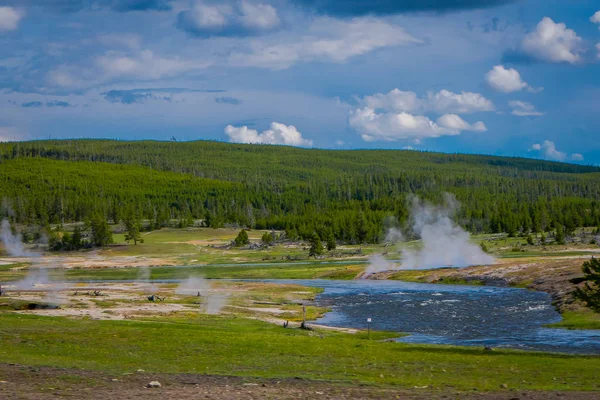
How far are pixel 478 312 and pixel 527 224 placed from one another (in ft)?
478

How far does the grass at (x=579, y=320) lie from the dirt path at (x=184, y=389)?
27117 mm

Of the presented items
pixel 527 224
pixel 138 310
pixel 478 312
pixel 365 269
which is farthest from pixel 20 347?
pixel 527 224

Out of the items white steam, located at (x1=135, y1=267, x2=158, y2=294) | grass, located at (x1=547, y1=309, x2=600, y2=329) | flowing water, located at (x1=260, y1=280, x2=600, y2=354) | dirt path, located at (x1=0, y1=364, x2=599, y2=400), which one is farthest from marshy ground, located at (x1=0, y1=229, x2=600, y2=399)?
white steam, located at (x1=135, y1=267, x2=158, y2=294)

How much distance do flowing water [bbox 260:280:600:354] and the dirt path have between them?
61.2 feet

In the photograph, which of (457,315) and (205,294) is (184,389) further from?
(205,294)

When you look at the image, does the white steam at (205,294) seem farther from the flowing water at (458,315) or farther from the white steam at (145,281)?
the flowing water at (458,315)

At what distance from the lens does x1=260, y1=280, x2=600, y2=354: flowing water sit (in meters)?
43.7

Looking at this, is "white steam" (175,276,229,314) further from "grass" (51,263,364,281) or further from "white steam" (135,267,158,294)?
"grass" (51,263,364,281)

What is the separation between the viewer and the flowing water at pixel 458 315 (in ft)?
143

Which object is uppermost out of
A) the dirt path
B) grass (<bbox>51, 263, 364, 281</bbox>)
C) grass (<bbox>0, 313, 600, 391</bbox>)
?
the dirt path

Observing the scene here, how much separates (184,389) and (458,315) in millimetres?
39444

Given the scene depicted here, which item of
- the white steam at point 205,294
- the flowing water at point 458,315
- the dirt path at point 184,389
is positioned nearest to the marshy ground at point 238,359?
the dirt path at point 184,389

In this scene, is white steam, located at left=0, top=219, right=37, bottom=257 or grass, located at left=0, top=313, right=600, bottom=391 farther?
white steam, located at left=0, top=219, right=37, bottom=257

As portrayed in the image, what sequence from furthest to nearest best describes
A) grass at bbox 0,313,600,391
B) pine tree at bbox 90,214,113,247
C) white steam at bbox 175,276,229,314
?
1. pine tree at bbox 90,214,113,247
2. white steam at bbox 175,276,229,314
3. grass at bbox 0,313,600,391
